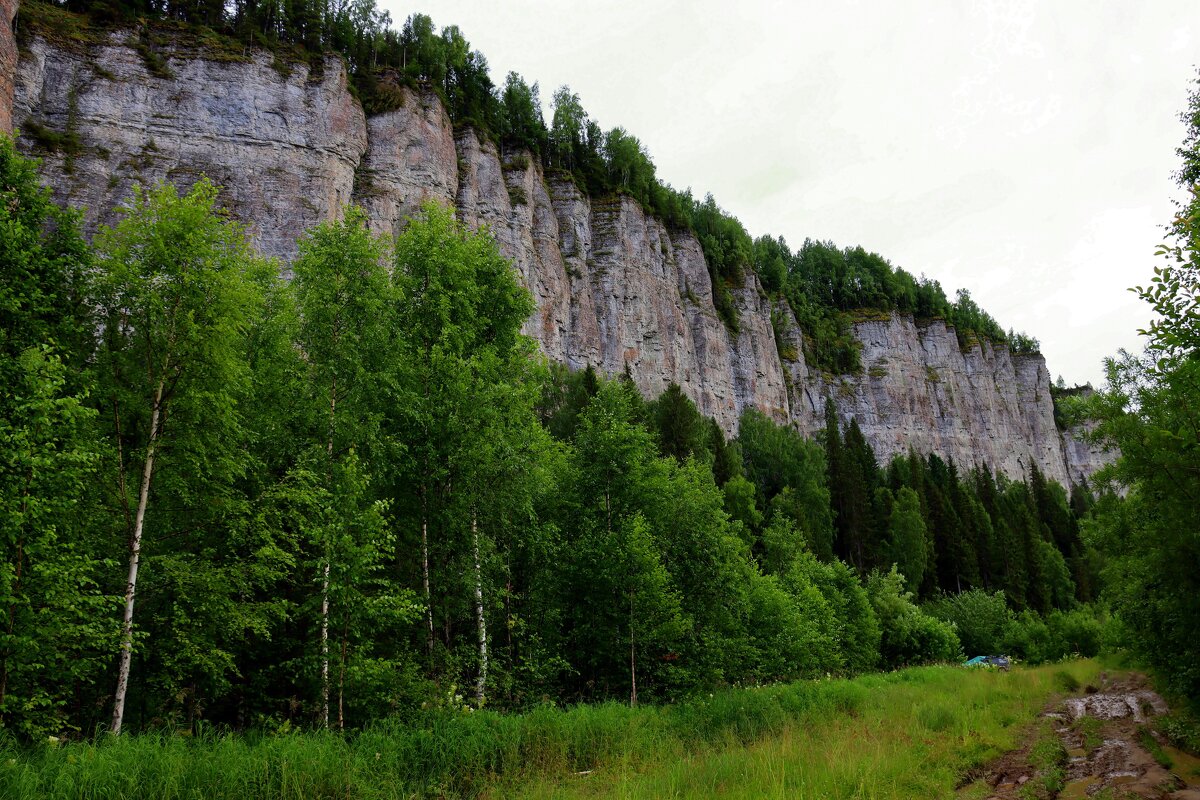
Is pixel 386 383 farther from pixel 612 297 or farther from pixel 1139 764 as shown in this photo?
pixel 612 297

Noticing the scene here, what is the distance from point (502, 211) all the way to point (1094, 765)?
187 ft

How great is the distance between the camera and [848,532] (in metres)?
64.3

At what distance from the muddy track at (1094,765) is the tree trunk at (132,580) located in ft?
47.1

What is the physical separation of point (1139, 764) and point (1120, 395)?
32.0ft

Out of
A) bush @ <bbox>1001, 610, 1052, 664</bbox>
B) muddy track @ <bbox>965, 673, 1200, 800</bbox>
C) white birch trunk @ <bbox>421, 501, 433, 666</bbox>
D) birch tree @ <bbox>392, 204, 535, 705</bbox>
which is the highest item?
birch tree @ <bbox>392, 204, 535, 705</bbox>

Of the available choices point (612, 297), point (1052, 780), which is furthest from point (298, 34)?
point (1052, 780)

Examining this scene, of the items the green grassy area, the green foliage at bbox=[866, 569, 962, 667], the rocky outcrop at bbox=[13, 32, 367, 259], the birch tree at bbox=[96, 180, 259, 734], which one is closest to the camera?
the green grassy area

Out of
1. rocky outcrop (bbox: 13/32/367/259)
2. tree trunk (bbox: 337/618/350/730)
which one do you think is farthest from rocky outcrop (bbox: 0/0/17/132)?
tree trunk (bbox: 337/618/350/730)

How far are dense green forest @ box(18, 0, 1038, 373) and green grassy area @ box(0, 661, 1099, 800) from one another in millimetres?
46122

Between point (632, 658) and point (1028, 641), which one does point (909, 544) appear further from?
point (632, 658)

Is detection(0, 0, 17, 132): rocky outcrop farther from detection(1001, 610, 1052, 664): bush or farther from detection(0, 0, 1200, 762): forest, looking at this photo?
detection(1001, 610, 1052, 664): bush

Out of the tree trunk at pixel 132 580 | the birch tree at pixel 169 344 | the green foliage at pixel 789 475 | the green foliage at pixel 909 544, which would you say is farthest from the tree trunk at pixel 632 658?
the green foliage at pixel 909 544

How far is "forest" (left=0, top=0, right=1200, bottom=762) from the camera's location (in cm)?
1012

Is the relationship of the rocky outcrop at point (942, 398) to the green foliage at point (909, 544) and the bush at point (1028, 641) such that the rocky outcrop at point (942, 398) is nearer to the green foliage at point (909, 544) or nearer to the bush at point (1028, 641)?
the green foliage at point (909, 544)
